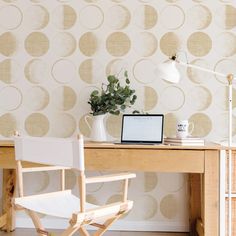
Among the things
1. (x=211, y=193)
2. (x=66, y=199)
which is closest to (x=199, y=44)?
(x=211, y=193)

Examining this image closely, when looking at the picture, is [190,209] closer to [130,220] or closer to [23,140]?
[130,220]

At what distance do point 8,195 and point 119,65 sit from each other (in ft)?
4.30

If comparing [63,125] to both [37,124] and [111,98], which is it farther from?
[111,98]

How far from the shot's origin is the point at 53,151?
1.71 meters

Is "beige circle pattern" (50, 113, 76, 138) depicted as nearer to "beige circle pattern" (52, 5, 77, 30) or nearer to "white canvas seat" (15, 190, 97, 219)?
"beige circle pattern" (52, 5, 77, 30)

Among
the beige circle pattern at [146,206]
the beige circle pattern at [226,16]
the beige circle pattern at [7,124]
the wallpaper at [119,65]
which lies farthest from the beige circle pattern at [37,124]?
the beige circle pattern at [226,16]

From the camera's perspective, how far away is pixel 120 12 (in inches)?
119

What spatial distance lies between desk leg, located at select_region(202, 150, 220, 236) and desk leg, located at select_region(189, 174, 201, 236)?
61 cm

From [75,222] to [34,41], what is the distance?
184 cm

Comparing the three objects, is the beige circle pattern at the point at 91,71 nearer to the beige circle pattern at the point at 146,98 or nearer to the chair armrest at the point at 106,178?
the beige circle pattern at the point at 146,98

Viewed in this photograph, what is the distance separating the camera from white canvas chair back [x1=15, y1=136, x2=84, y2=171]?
1621 mm

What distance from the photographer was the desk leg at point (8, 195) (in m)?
2.88

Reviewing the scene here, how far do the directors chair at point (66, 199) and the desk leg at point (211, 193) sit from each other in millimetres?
527

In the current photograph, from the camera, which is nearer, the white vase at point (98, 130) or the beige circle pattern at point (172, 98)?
the white vase at point (98, 130)
